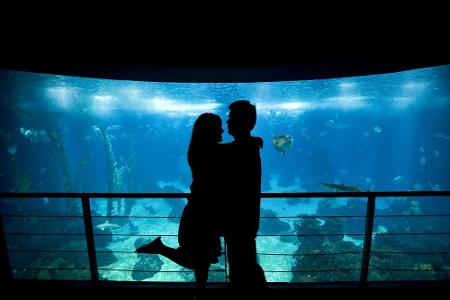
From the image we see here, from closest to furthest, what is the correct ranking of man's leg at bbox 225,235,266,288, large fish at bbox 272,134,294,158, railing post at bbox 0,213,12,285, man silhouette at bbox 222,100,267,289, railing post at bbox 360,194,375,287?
man silhouette at bbox 222,100,267,289 < man's leg at bbox 225,235,266,288 < railing post at bbox 360,194,375,287 < railing post at bbox 0,213,12,285 < large fish at bbox 272,134,294,158

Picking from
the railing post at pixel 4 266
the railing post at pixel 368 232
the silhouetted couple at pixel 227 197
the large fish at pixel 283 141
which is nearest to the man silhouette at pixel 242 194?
the silhouetted couple at pixel 227 197

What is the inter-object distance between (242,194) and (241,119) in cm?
65

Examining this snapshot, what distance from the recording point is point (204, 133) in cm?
214

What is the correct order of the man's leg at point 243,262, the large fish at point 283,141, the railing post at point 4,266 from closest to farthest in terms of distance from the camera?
the man's leg at point 243,262 < the railing post at point 4,266 < the large fish at point 283,141

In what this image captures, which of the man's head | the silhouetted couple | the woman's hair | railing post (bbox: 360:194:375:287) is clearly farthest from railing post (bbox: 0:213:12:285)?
railing post (bbox: 360:194:375:287)

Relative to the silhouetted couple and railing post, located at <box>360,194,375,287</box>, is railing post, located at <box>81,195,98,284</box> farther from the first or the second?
railing post, located at <box>360,194,375,287</box>

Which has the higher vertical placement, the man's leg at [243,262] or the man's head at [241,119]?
the man's head at [241,119]

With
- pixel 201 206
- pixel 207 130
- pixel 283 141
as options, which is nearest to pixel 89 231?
pixel 201 206

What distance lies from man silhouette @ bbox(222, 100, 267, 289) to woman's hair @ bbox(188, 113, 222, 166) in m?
0.14

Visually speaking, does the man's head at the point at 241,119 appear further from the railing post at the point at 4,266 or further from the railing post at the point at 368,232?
the railing post at the point at 4,266

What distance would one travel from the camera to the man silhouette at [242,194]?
204 cm

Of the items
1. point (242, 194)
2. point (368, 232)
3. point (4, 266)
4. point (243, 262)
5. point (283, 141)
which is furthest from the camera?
point (283, 141)

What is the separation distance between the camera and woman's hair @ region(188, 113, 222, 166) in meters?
2.13

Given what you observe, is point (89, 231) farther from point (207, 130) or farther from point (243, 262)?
point (207, 130)
